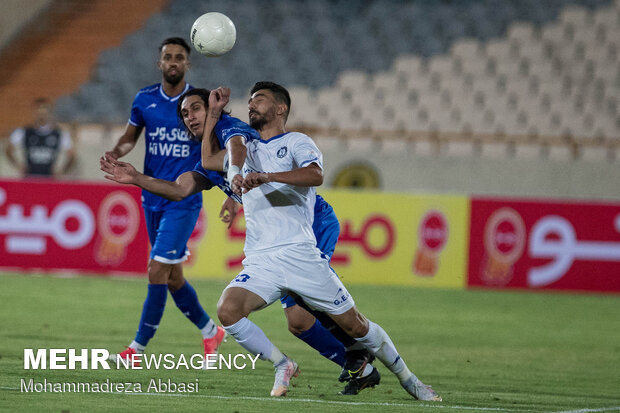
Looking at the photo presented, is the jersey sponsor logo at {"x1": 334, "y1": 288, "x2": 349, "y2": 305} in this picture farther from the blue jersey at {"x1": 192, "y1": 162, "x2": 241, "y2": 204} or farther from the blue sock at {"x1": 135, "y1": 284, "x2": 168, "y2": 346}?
the blue sock at {"x1": 135, "y1": 284, "x2": 168, "y2": 346}

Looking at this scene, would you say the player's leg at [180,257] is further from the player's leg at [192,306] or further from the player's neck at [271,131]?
the player's neck at [271,131]

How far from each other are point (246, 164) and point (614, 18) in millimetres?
15352

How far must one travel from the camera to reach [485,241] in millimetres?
14414

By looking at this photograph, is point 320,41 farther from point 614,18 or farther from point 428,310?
point 428,310

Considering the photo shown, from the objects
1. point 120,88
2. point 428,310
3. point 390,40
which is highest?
point 390,40

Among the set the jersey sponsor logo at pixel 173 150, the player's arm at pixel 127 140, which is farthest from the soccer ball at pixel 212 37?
the player's arm at pixel 127 140

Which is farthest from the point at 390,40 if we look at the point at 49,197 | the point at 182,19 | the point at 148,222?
the point at 148,222

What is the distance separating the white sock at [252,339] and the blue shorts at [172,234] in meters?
1.85

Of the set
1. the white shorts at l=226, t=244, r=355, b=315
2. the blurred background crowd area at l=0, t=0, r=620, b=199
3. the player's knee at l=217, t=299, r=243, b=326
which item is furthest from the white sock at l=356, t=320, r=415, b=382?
the blurred background crowd area at l=0, t=0, r=620, b=199

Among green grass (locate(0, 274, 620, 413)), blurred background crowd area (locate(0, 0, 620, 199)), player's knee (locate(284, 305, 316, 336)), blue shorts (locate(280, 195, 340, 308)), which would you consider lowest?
green grass (locate(0, 274, 620, 413))

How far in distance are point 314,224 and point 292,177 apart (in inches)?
42.1

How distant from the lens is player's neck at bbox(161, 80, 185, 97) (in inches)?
313

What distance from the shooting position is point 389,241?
47.6 ft

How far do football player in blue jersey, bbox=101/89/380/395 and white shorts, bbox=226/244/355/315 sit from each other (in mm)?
335
